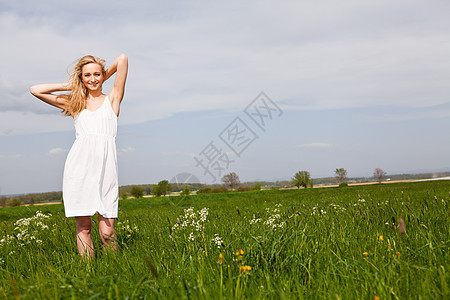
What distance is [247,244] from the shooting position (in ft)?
10.7

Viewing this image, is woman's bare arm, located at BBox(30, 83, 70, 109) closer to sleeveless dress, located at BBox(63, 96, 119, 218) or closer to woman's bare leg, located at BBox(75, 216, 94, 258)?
sleeveless dress, located at BBox(63, 96, 119, 218)

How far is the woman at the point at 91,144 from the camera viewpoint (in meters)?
4.53

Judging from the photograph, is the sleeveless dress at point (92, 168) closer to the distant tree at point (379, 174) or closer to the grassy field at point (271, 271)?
the grassy field at point (271, 271)

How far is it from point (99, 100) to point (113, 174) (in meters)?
1.22

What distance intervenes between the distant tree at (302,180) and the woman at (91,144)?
61.3m

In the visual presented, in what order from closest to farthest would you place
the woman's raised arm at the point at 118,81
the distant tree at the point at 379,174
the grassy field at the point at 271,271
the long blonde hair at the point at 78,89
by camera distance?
the grassy field at the point at 271,271 → the long blonde hair at the point at 78,89 → the woman's raised arm at the point at 118,81 → the distant tree at the point at 379,174

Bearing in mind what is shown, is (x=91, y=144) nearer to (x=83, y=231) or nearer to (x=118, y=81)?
(x=118, y=81)

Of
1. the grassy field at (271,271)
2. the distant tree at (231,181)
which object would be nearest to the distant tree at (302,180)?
the distant tree at (231,181)

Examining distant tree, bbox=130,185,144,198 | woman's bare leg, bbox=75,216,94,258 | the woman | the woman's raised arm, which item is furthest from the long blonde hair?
distant tree, bbox=130,185,144,198

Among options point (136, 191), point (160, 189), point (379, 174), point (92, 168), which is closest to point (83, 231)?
point (92, 168)

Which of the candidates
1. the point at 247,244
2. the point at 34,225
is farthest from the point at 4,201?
the point at 247,244

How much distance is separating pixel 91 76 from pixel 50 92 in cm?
72

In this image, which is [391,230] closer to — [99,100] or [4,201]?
[99,100]

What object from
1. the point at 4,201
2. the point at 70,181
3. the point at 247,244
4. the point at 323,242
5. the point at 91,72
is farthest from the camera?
the point at 4,201
